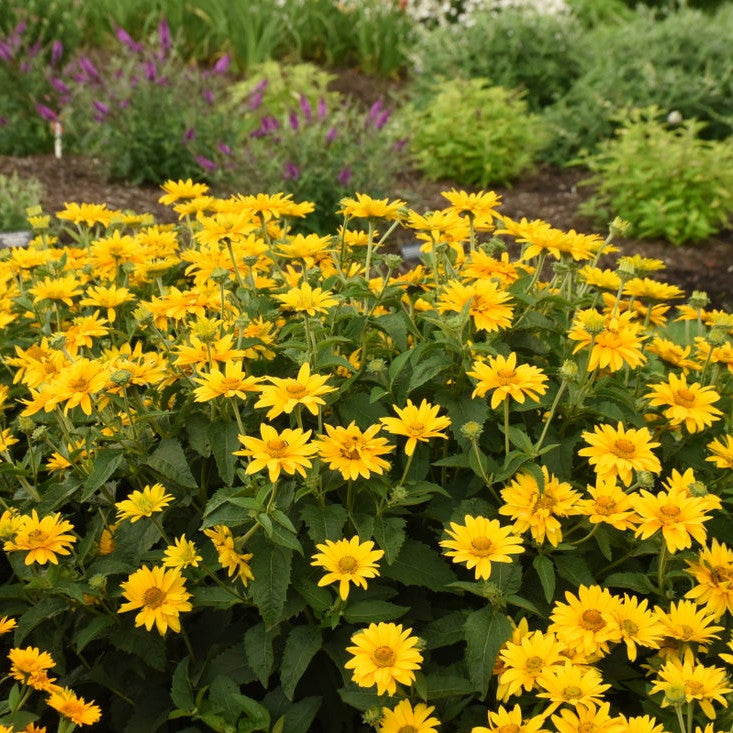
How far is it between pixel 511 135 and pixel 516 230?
3.70 metres

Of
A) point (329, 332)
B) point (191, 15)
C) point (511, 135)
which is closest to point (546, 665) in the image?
point (329, 332)

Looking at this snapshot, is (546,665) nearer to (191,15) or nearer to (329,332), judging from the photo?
(329,332)

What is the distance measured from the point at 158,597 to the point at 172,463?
22cm

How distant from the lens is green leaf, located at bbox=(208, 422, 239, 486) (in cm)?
143

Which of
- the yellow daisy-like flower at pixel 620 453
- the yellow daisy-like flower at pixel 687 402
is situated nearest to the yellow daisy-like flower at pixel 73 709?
the yellow daisy-like flower at pixel 620 453

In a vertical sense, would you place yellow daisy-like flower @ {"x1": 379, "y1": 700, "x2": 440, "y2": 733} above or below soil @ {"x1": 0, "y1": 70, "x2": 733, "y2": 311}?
above

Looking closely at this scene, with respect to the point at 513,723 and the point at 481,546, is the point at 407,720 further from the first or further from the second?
the point at 481,546

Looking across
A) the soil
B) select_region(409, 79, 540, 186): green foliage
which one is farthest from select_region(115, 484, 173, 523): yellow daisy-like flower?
select_region(409, 79, 540, 186): green foliage

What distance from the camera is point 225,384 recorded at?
139 centimetres

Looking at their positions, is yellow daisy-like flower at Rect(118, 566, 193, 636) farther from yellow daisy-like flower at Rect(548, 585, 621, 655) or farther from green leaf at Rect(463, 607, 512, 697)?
yellow daisy-like flower at Rect(548, 585, 621, 655)

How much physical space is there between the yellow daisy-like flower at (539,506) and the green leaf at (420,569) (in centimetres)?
15

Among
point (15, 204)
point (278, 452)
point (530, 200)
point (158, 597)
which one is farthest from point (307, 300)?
point (530, 200)

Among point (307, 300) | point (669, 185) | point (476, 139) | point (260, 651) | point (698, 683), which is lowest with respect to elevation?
point (476, 139)

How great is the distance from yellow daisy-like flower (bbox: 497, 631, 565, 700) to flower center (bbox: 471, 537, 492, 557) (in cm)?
13
